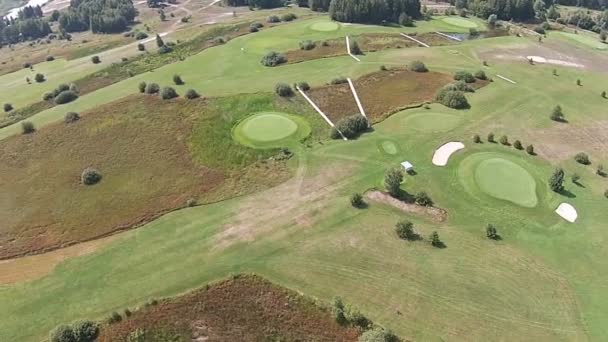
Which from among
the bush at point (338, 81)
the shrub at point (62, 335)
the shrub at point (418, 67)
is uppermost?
the shrub at point (418, 67)

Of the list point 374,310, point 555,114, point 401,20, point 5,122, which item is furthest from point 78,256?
point 401,20

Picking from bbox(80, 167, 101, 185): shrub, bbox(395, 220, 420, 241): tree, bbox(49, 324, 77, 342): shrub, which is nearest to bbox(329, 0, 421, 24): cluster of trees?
bbox(80, 167, 101, 185): shrub

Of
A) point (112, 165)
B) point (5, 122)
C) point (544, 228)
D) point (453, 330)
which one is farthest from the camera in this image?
point (5, 122)

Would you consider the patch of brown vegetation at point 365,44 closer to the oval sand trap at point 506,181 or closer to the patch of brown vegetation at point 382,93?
the patch of brown vegetation at point 382,93

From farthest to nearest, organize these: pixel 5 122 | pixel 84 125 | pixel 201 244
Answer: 1. pixel 5 122
2. pixel 84 125
3. pixel 201 244

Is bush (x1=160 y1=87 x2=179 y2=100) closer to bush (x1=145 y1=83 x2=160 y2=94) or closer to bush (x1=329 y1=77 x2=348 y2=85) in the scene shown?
bush (x1=145 y1=83 x2=160 y2=94)

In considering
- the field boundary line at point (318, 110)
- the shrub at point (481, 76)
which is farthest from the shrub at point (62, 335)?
the shrub at point (481, 76)

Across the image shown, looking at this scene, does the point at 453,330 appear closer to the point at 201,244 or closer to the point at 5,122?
the point at 201,244
